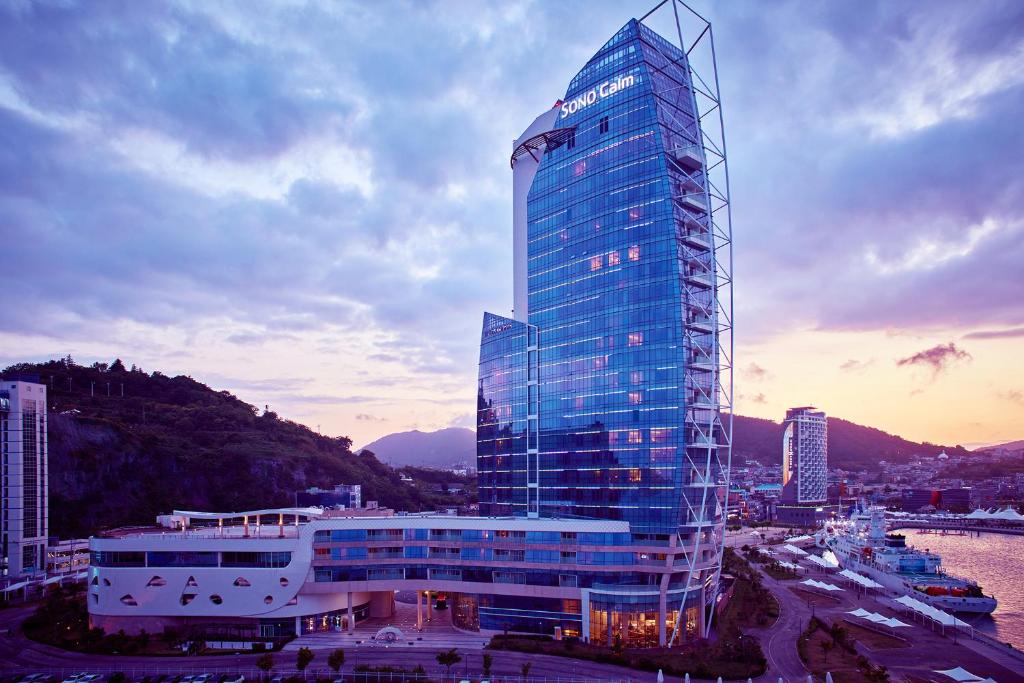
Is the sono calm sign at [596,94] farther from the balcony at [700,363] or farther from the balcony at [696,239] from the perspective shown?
the balcony at [700,363]

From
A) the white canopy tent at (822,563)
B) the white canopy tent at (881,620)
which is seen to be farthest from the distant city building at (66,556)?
the white canopy tent at (822,563)

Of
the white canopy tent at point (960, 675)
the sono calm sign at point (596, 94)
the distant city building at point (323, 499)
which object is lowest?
the white canopy tent at point (960, 675)

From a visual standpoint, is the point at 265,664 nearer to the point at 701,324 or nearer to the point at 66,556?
the point at 701,324

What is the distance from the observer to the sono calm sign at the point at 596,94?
350 ft

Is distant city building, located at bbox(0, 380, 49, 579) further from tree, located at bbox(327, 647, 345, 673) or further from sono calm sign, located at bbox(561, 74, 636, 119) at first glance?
sono calm sign, located at bbox(561, 74, 636, 119)

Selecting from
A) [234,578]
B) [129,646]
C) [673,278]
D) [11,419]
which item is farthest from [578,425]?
[11,419]

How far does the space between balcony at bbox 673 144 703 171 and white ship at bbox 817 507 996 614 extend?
8559 centimetres

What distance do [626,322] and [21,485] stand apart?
122 metres

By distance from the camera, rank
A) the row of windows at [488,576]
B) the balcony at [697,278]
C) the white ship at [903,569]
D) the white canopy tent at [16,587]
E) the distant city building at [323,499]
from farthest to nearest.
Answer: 1. the distant city building at [323,499]
2. the white ship at [903,569]
3. the white canopy tent at [16,587]
4. the balcony at [697,278]
5. the row of windows at [488,576]

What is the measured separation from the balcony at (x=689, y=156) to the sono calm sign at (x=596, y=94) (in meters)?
13.7

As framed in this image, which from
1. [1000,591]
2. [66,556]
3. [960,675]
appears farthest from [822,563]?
[66,556]

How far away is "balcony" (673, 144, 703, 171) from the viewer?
101 meters

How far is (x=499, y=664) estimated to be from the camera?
78250 mm

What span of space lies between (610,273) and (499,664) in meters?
57.6
